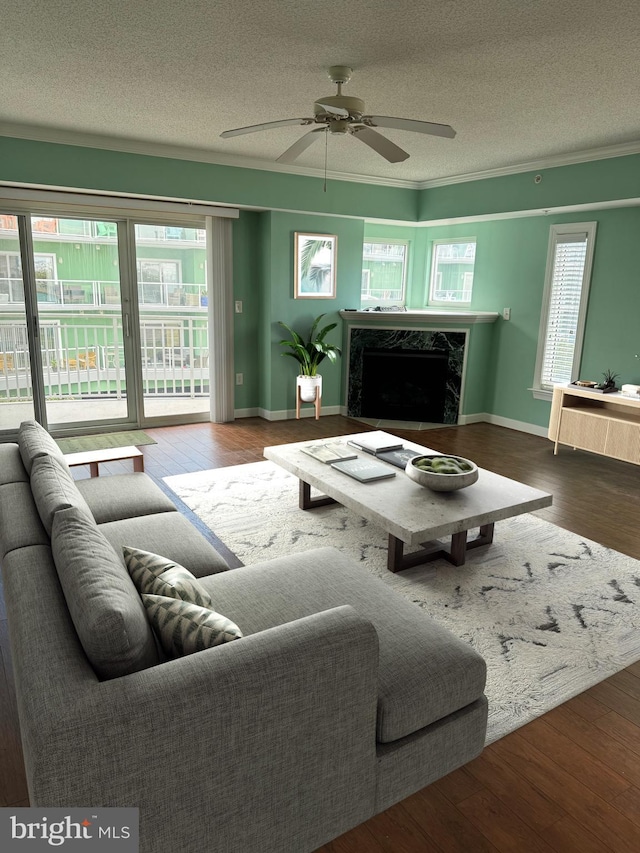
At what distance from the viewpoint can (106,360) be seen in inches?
230

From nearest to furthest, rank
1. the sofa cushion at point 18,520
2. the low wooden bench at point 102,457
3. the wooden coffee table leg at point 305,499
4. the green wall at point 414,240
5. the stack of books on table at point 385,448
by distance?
the sofa cushion at point 18,520
the stack of books on table at point 385,448
the low wooden bench at point 102,457
the wooden coffee table leg at point 305,499
the green wall at point 414,240

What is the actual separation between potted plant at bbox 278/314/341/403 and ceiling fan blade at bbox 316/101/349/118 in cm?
319

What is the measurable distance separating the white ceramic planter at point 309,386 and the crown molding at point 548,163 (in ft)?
8.07

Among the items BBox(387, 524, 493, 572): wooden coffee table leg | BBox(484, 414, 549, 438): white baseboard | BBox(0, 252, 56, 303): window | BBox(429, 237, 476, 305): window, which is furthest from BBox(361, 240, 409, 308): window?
BBox(387, 524, 493, 572): wooden coffee table leg

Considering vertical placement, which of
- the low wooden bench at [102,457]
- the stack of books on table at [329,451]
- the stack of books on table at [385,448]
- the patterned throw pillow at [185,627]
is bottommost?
the low wooden bench at [102,457]

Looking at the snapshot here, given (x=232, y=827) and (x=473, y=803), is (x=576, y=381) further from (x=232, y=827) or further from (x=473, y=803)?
(x=232, y=827)

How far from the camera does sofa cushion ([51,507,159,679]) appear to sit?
4.18 feet

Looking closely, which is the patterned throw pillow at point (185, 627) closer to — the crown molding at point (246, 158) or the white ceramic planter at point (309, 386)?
the crown molding at point (246, 158)

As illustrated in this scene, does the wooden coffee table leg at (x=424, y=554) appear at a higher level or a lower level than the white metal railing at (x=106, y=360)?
lower

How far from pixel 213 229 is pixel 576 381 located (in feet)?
12.4

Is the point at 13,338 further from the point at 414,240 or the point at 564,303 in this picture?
the point at 564,303

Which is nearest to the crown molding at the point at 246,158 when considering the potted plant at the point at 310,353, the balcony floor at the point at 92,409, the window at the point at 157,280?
the window at the point at 157,280

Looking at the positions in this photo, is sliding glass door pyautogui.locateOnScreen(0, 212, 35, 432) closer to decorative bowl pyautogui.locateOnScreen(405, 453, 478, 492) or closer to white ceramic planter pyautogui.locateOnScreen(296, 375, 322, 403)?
white ceramic planter pyautogui.locateOnScreen(296, 375, 322, 403)

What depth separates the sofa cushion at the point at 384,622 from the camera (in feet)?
5.31
